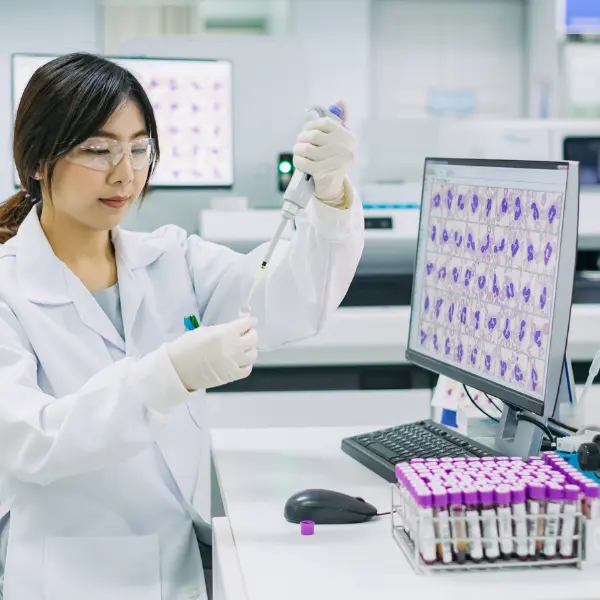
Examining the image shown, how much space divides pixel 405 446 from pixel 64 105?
67 cm

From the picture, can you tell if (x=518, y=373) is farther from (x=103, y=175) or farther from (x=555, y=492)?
(x=103, y=175)

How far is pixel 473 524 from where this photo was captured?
0.90 metres

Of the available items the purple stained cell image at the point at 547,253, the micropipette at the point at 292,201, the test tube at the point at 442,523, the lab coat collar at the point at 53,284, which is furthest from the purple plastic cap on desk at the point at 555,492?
the lab coat collar at the point at 53,284

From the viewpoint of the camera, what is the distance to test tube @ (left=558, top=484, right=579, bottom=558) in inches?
35.7

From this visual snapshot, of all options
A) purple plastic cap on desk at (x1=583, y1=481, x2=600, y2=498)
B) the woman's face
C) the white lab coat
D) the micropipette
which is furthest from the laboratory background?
the woman's face

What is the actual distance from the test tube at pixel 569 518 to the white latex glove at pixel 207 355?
386 millimetres

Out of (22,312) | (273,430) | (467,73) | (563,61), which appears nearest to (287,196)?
(22,312)

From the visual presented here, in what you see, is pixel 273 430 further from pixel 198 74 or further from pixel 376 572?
pixel 198 74

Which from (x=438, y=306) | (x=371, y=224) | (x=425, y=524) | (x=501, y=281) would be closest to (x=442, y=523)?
(x=425, y=524)

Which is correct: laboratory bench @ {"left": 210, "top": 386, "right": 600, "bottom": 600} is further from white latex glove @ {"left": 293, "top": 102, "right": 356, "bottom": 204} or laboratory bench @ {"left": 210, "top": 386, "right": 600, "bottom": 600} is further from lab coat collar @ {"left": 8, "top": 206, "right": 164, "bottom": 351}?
white latex glove @ {"left": 293, "top": 102, "right": 356, "bottom": 204}

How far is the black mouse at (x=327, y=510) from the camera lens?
3.49 feet

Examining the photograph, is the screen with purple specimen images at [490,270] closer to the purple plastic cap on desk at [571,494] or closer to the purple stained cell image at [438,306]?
the purple stained cell image at [438,306]

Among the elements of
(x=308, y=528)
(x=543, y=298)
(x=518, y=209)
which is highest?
(x=518, y=209)

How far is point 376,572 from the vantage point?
36.1 inches
